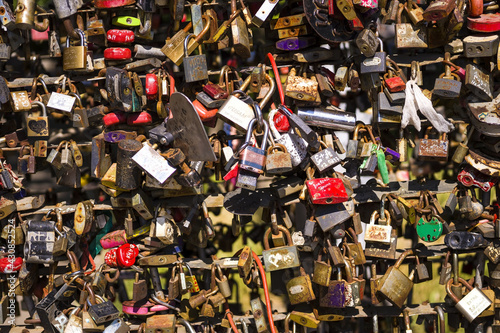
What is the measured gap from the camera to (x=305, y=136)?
3.42 m

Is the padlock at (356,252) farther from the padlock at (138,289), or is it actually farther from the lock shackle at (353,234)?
the padlock at (138,289)

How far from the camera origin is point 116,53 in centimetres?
377

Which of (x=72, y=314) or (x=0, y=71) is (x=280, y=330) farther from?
(x=0, y=71)

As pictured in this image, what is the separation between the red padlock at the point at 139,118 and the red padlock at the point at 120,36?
513mm

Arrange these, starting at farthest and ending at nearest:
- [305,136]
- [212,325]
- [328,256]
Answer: [212,325] → [328,256] → [305,136]

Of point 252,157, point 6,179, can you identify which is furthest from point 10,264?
point 252,157

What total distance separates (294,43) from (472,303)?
2.17 meters

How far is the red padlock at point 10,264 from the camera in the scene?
13.1 feet

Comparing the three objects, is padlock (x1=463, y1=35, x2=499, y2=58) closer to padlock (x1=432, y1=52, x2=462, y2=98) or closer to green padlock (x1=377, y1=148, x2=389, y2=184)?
padlock (x1=432, y1=52, x2=462, y2=98)

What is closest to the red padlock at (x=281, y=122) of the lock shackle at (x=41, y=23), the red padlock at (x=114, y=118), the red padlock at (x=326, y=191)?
the red padlock at (x=326, y=191)

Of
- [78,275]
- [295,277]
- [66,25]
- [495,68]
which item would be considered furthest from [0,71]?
[495,68]

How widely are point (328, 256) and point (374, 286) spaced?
0.39m

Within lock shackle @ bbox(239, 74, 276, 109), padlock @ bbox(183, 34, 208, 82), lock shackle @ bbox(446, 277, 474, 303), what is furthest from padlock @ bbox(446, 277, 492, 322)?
padlock @ bbox(183, 34, 208, 82)

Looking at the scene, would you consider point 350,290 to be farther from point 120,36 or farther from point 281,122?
point 120,36
